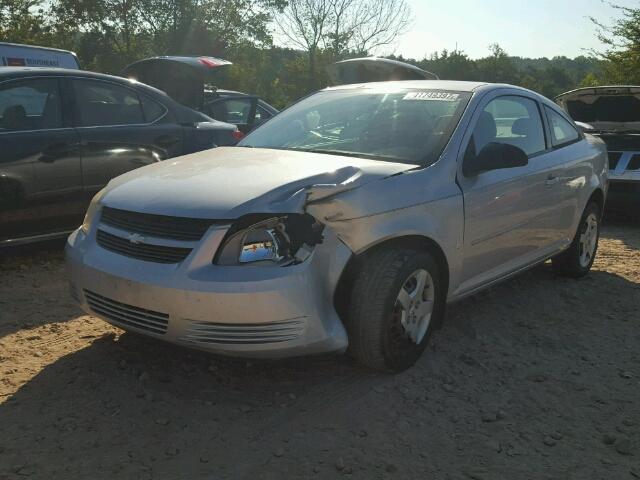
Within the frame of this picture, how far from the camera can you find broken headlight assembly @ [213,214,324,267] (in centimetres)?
287

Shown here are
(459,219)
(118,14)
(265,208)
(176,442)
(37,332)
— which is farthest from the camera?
(118,14)

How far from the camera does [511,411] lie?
3.08 metres

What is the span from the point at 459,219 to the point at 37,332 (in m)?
2.53

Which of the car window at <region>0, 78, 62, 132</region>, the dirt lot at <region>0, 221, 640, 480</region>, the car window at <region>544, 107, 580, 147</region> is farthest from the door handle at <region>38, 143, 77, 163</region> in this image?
the car window at <region>544, 107, 580, 147</region>

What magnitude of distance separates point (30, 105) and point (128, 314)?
281 cm

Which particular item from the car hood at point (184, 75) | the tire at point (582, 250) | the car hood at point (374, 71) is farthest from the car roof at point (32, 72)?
the car hood at point (374, 71)

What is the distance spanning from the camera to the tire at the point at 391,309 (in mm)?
3088

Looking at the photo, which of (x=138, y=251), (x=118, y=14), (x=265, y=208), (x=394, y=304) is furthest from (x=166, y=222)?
(x=118, y=14)

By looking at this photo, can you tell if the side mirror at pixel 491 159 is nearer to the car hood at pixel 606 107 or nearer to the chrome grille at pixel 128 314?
the chrome grille at pixel 128 314

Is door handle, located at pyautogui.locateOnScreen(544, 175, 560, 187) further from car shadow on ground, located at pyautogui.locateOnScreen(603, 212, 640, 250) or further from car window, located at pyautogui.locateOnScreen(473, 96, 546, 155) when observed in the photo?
car shadow on ground, located at pyautogui.locateOnScreen(603, 212, 640, 250)

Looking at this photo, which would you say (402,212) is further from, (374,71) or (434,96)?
(374,71)

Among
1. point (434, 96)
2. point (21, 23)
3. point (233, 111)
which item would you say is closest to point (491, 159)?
point (434, 96)

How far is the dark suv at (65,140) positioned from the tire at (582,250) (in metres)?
3.46

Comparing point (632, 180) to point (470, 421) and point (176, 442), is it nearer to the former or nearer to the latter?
point (470, 421)
